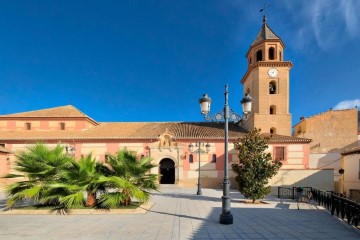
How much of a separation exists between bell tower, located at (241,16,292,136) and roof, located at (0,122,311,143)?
6.22 feet

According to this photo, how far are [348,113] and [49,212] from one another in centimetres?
3505

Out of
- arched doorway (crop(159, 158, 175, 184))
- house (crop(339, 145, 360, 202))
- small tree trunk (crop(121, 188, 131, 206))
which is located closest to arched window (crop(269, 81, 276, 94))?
house (crop(339, 145, 360, 202))

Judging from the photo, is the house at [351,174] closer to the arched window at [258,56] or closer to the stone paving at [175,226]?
the stone paving at [175,226]

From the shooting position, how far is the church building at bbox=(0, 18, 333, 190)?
2611cm

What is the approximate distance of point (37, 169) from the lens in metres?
11.3

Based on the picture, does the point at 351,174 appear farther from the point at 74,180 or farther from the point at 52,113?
the point at 52,113

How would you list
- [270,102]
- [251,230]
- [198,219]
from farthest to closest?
1. [270,102]
2. [198,219]
3. [251,230]

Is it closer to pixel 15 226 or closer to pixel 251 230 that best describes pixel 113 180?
pixel 15 226

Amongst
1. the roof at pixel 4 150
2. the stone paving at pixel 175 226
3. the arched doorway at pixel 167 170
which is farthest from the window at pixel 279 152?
the roof at pixel 4 150

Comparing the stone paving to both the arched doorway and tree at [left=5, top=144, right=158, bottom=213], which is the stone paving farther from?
the arched doorway

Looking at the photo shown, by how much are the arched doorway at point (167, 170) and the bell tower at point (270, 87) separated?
34.5 ft

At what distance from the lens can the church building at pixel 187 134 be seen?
26109 mm

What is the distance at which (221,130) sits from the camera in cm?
2853

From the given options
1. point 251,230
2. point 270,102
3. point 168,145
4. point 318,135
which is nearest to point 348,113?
point 318,135
